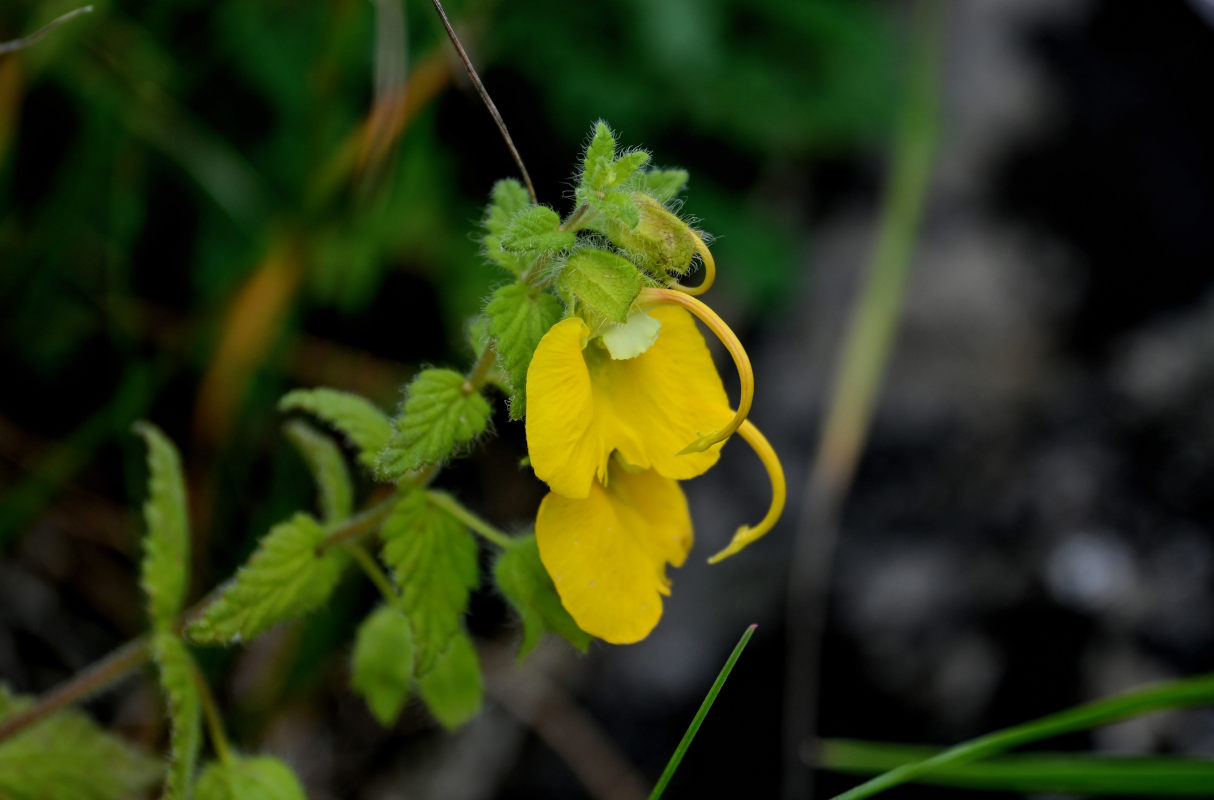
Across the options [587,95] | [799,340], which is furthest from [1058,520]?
[587,95]

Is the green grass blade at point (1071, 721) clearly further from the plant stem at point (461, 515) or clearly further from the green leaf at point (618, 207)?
the green leaf at point (618, 207)

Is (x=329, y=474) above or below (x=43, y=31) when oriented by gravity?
below

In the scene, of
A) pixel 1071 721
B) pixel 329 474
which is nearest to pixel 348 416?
pixel 329 474

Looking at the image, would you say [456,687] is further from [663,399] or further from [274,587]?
[663,399]

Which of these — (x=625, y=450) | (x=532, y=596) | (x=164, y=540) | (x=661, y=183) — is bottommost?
(x=164, y=540)

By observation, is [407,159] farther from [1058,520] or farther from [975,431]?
[1058,520]

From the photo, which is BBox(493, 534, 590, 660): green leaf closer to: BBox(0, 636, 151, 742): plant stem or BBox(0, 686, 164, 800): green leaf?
BBox(0, 636, 151, 742): plant stem

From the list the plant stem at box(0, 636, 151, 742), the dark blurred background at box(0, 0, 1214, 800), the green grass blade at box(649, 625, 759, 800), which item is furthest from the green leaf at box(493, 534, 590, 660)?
the dark blurred background at box(0, 0, 1214, 800)

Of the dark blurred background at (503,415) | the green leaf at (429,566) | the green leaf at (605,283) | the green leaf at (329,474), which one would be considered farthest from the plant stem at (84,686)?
the green leaf at (605,283)
